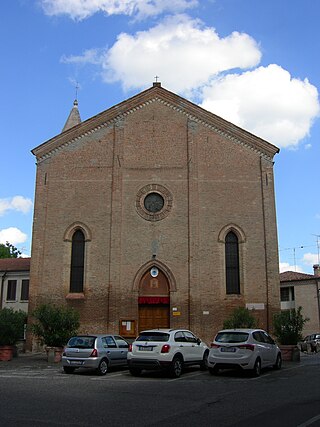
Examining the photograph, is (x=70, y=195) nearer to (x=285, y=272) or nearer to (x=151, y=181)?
(x=151, y=181)

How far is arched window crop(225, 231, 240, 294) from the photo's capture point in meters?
25.4

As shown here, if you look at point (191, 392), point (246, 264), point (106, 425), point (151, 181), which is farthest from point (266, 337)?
point (151, 181)

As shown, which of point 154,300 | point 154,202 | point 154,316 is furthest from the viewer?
point 154,202

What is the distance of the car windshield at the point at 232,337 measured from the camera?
50.8ft

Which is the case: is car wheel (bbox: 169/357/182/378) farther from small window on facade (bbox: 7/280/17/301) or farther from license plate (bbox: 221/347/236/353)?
small window on facade (bbox: 7/280/17/301)

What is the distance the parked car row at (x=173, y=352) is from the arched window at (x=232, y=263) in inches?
326

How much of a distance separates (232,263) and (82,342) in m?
11.5

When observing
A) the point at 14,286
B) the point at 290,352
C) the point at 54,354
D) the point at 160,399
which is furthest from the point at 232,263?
the point at 14,286

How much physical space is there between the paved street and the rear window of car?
37.8 inches

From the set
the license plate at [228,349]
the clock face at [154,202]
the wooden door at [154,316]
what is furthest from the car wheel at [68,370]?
the clock face at [154,202]

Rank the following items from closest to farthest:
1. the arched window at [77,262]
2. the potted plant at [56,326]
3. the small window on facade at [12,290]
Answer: the potted plant at [56,326], the arched window at [77,262], the small window on facade at [12,290]

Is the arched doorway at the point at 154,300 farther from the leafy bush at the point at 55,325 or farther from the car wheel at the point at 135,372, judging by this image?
the car wheel at the point at 135,372

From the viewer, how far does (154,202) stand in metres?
26.4

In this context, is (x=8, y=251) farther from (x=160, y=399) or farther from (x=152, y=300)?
(x=160, y=399)
